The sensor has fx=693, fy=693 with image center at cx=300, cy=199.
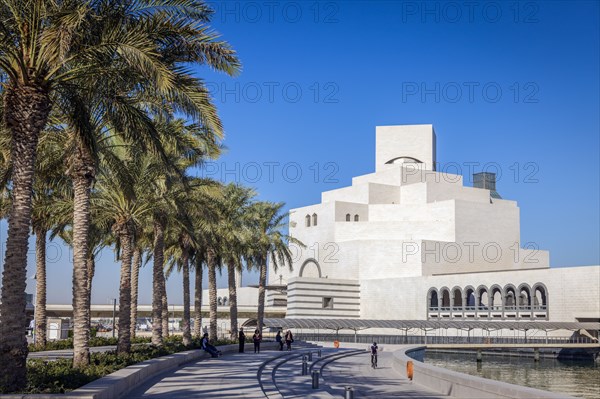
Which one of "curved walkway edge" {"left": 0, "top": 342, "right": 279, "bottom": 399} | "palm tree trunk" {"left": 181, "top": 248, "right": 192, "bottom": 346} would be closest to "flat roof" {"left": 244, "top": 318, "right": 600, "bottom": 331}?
"palm tree trunk" {"left": 181, "top": 248, "right": 192, "bottom": 346}

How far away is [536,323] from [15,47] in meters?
60.7

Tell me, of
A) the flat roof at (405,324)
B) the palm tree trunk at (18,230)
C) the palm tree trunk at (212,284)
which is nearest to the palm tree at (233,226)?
the palm tree trunk at (212,284)

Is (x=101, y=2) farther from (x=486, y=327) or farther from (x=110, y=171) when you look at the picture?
(x=486, y=327)

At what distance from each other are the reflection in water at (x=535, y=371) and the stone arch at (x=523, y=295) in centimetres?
1745

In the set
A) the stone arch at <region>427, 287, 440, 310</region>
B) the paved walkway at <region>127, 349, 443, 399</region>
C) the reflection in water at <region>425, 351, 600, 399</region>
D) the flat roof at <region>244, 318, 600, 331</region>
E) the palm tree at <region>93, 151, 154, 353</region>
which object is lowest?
the reflection in water at <region>425, 351, 600, 399</region>

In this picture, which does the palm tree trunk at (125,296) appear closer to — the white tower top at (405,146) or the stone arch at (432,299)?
the stone arch at (432,299)

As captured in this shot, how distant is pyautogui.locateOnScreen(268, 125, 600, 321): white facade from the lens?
285 feet

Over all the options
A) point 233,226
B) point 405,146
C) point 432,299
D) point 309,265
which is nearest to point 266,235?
point 233,226

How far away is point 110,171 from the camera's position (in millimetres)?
25516

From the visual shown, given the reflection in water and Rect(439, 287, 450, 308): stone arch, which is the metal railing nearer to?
the reflection in water

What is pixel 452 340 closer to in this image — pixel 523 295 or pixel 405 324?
pixel 405 324

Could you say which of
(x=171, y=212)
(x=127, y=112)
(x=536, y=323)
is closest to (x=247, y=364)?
(x=171, y=212)

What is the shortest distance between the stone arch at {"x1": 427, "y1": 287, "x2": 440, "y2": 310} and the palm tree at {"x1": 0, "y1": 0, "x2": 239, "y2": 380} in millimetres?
73701

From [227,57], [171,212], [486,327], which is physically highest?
[227,57]
